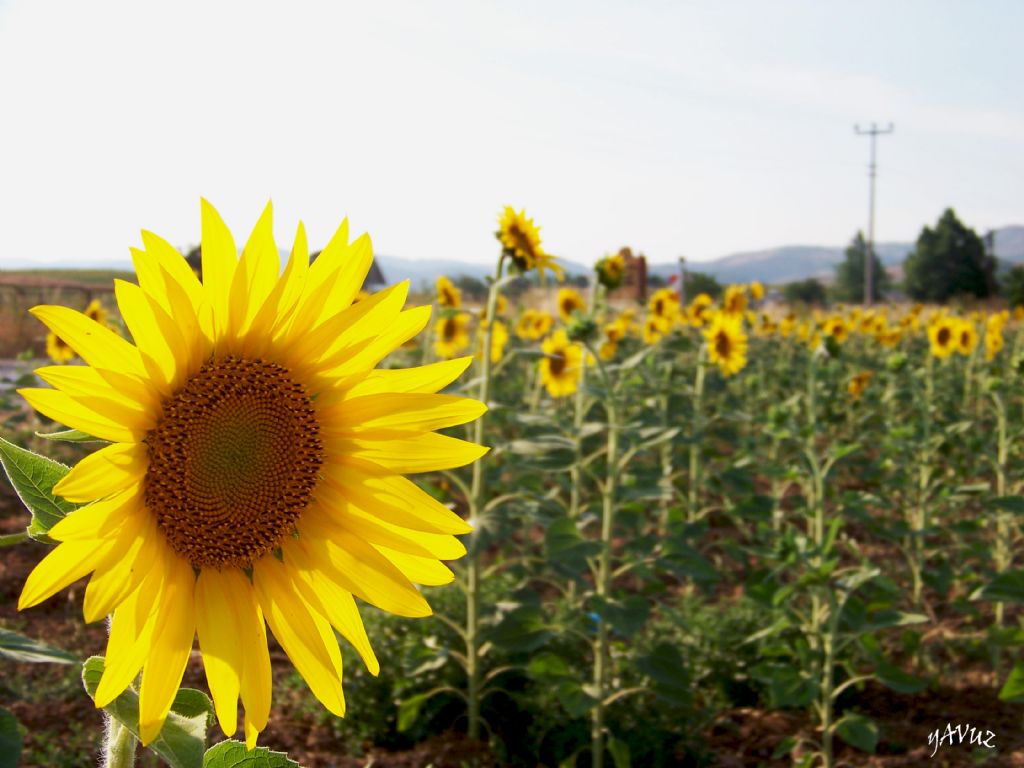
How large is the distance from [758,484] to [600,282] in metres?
2.79

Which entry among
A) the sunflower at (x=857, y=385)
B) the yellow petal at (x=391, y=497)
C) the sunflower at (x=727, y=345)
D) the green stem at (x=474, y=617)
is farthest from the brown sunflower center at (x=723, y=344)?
the yellow petal at (x=391, y=497)

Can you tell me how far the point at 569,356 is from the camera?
5383mm

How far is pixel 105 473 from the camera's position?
Answer: 93 centimetres

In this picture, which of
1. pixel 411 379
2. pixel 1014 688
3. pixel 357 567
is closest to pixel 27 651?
pixel 357 567

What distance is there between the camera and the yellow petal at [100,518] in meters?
0.87

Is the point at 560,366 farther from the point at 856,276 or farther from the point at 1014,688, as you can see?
the point at 856,276

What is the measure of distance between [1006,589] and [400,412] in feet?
8.39

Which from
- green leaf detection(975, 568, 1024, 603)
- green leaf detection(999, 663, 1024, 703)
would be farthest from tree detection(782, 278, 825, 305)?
green leaf detection(999, 663, 1024, 703)

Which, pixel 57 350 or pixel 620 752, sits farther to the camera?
pixel 57 350

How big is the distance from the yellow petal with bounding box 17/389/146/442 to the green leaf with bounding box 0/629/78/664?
20 centimetres

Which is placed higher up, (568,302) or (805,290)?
(805,290)

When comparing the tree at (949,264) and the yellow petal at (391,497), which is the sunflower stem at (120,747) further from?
the tree at (949,264)

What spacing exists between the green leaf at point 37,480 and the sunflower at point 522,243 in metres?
2.97

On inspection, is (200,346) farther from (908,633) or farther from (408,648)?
(908,633)
